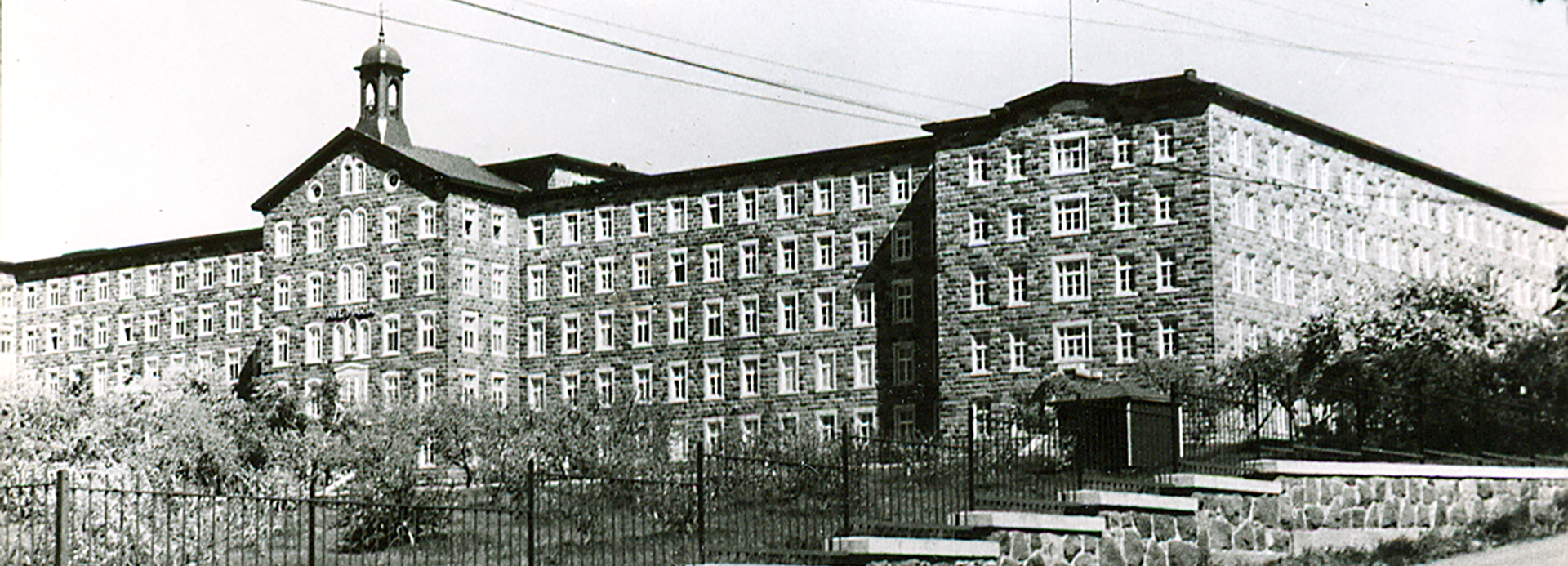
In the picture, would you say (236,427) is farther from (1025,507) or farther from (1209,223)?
(1025,507)

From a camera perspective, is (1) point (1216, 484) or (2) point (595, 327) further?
(2) point (595, 327)

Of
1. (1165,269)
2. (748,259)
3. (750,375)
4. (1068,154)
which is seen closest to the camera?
(1165,269)

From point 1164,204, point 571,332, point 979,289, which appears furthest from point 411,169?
point 1164,204

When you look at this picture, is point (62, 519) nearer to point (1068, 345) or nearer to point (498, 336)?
point (1068, 345)

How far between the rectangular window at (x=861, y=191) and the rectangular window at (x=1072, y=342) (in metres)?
12.0

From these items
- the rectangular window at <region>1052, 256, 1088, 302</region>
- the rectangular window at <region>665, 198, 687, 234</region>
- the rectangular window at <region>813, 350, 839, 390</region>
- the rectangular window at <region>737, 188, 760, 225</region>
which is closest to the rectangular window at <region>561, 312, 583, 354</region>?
the rectangular window at <region>665, 198, 687, 234</region>

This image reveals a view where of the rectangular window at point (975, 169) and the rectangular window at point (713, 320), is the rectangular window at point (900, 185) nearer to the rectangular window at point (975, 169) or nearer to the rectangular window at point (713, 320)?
the rectangular window at point (975, 169)

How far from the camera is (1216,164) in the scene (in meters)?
73.5

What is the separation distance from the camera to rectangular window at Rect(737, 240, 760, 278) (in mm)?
88438

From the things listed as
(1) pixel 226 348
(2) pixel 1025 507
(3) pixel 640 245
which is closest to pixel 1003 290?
(3) pixel 640 245

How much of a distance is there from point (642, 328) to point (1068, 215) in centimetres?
2420

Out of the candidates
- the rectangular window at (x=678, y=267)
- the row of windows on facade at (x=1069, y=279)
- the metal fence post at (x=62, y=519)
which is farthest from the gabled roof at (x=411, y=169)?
the metal fence post at (x=62, y=519)

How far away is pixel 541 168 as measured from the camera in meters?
98.6

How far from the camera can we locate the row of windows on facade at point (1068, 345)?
73.8 m
